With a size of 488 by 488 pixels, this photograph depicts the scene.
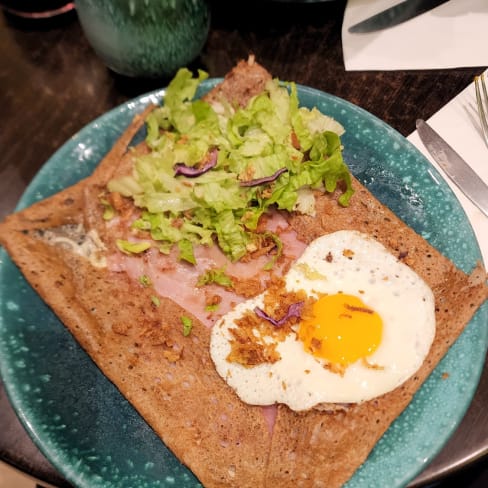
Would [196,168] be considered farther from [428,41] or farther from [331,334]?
[428,41]

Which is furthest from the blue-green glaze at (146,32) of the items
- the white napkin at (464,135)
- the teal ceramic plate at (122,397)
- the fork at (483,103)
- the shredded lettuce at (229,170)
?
the fork at (483,103)

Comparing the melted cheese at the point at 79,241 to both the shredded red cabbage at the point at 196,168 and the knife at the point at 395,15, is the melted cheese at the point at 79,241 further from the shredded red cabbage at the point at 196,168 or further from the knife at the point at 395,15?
the knife at the point at 395,15

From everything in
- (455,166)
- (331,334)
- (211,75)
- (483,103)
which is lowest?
(331,334)

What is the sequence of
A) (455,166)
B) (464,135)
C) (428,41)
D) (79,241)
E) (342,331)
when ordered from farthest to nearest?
(428,41), (464,135), (455,166), (79,241), (342,331)

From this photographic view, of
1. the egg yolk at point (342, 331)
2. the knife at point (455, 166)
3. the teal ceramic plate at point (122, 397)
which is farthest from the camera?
the knife at point (455, 166)

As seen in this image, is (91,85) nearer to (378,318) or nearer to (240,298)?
(240,298)

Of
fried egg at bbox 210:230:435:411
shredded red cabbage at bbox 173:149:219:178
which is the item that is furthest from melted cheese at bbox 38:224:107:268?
fried egg at bbox 210:230:435:411

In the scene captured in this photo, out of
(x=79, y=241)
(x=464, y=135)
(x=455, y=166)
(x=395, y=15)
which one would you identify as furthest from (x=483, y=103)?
(x=79, y=241)

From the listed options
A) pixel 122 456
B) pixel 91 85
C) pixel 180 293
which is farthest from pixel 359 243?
pixel 91 85
